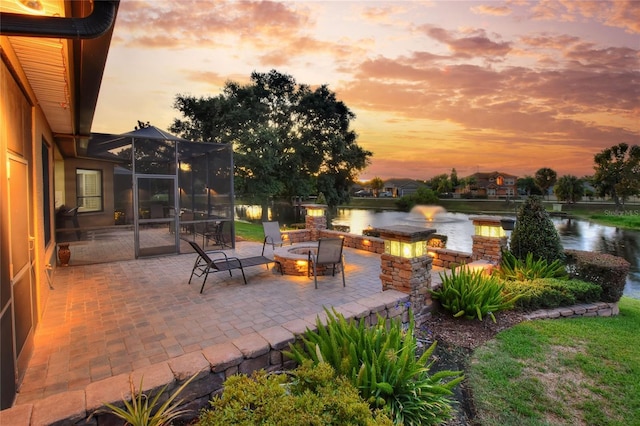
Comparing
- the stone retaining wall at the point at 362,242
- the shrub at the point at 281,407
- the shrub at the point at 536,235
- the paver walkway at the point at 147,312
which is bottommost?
the paver walkway at the point at 147,312

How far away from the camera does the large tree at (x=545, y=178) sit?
52562mm

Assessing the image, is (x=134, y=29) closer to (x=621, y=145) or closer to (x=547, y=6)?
(x=547, y=6)

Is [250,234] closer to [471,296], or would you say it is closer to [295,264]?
[295,264]

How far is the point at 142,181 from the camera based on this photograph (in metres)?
7.70

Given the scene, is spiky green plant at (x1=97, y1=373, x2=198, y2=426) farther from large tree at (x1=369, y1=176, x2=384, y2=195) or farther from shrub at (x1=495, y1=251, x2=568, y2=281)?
large tree at (x1=369, y1=176, x2=384, y2=195)

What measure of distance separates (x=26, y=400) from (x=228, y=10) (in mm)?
7092

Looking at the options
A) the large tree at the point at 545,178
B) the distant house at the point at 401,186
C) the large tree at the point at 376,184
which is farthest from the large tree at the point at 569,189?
the large tree at the point at 376,184

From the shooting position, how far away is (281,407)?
1.89 m

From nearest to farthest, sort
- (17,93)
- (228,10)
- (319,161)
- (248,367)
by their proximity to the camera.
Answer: (248,367), (17,93), (228,10), (319,161)

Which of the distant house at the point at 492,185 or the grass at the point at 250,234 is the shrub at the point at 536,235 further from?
the distant house at the point at 492,185

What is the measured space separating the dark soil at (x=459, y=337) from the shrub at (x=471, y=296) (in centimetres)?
11

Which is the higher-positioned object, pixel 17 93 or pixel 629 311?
pixel 17 93

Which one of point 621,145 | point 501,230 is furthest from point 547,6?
point 621,145

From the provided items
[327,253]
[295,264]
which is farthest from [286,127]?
[327,253]
